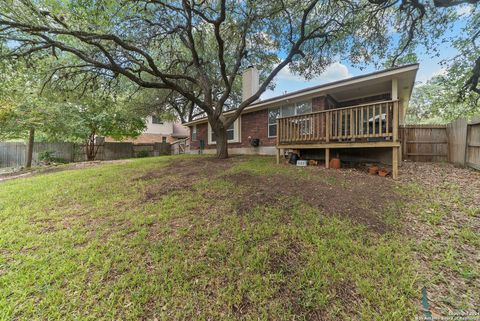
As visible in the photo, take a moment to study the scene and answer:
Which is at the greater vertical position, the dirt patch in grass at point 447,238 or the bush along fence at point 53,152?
the bush along fence at point 53,152

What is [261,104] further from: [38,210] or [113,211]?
[38,210]

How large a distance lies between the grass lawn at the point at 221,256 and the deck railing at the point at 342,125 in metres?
1.65

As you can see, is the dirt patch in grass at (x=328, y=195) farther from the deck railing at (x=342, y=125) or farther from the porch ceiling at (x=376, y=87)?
the porch ceiling at (x=376, y=87)

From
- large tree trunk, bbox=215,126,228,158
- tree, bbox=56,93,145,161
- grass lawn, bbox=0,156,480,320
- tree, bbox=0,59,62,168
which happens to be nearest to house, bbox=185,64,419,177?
grass lawn, bbox=0,156,480,320

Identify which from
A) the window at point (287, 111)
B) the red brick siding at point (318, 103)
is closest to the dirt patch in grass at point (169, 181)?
the window at point (287, 111)

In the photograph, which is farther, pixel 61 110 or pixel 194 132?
pixel 194 132

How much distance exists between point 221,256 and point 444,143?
34.0 ft

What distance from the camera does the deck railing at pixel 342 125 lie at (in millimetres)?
5129

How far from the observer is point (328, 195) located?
4031 mm

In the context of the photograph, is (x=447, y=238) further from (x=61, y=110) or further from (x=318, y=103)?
(x=61, y=110)

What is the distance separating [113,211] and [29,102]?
11.4m

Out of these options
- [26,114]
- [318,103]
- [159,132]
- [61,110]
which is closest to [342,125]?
[318,103]

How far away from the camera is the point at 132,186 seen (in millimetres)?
5375

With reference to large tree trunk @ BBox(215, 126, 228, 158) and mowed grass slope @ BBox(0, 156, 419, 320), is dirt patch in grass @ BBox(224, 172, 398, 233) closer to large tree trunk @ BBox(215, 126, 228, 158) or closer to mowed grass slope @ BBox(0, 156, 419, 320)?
mowed grass slope @ BBox(0, 156, 419, 320)
